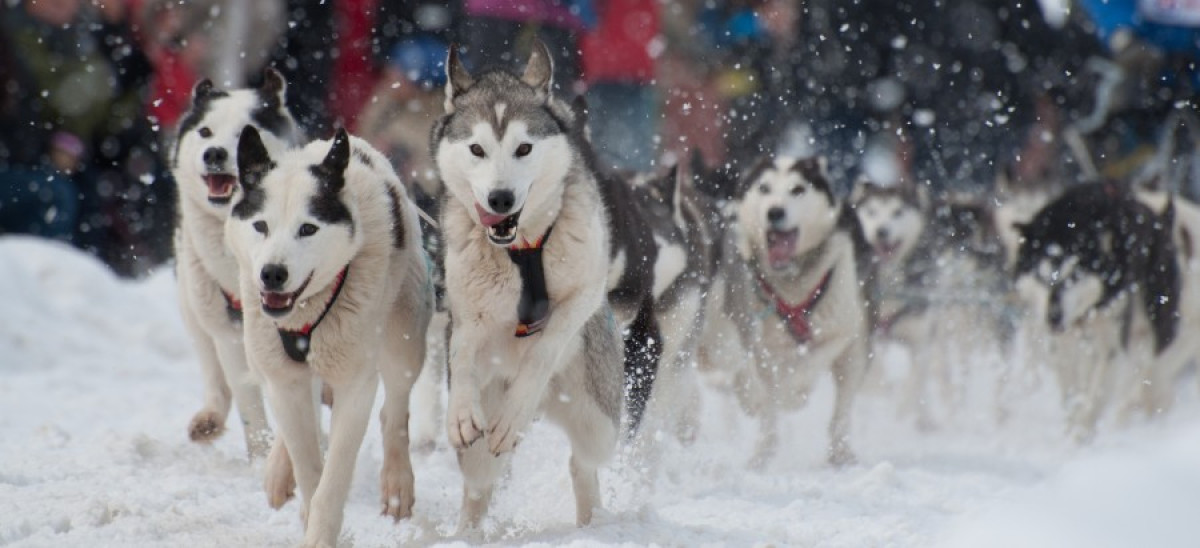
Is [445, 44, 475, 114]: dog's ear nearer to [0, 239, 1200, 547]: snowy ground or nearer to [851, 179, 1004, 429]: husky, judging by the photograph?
[0, 239, 1200, 547]: snowy ground

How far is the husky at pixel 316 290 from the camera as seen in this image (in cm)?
293

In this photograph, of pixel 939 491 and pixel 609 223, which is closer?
pixel 609 223

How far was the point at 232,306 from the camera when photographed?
3.77 m

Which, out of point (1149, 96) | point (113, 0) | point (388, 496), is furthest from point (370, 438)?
point (1149, 96)

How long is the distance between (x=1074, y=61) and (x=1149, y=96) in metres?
0.50

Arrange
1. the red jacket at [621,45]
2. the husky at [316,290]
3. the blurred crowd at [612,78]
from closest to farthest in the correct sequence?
the husky at [316,290], the blurred crowd at [612,78], the red jacket at [621,45]

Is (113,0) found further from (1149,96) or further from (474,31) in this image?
(1149,96)

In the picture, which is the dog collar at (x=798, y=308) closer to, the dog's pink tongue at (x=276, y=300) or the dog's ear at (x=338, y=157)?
the dog's ear at (x=338, y=157)

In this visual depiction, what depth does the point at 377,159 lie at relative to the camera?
3490 millimetres

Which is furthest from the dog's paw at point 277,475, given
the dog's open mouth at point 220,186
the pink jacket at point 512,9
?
the pink jacket at point 512,9

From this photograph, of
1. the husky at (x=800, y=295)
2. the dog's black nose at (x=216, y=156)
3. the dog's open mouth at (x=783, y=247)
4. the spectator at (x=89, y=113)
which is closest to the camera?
the dog's black nose at (x=216, y=156)

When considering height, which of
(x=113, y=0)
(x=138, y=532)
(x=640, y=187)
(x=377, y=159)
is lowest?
(x=138, y=532)

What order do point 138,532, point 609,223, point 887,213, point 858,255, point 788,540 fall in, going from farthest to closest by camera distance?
point 887,213
point 858,255
point 609,223
point 788,540
point 138,532

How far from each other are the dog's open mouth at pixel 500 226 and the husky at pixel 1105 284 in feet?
12.0
